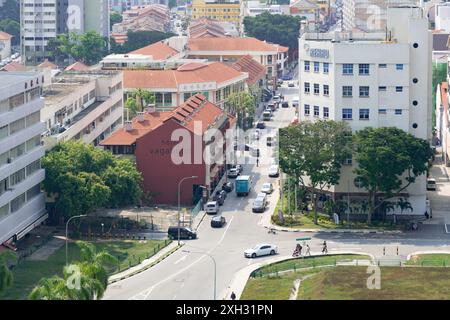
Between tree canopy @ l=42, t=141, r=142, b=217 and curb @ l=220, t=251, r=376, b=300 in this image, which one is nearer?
curb @ l=220, t=251, r=376, b=300

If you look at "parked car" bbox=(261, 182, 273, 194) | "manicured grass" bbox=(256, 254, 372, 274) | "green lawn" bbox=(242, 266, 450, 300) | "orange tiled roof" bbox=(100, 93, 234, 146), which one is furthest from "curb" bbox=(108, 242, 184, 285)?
"parked car" bbox=(261, 182, 273, 194)

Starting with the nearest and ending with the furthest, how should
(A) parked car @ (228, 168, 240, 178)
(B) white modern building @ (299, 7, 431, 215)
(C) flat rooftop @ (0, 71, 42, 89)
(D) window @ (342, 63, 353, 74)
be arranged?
(C) flat rooftop @ (0, 71, 42, 89) < (B) white modern building @ (299, 7, 431, 215) < (D) window @ (342, 63, 353, 74) < (A) parked car @ (228, 168, 240, 178)

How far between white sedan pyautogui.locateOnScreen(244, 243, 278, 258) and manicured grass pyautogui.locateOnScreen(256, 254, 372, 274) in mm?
2563

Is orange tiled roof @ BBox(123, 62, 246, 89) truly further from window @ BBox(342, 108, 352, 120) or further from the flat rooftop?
the flat rooftop

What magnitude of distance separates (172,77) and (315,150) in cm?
5103

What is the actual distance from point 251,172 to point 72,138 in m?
18.7

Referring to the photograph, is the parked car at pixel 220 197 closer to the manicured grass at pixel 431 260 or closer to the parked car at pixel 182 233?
the parked car at pixel 182 233

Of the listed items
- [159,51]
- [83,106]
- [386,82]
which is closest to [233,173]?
[83,106]

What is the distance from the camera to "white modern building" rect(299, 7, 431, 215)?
9088cm

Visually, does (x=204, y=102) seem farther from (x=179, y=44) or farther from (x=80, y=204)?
(x=179, y=44)

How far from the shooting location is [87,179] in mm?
86688

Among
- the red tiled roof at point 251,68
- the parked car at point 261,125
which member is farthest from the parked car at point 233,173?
the red tiled roof at point 251,68

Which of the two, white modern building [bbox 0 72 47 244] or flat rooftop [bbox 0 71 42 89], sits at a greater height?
flat rooftop [bbox 0 71 42 89]

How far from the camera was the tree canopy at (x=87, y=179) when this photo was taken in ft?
281
